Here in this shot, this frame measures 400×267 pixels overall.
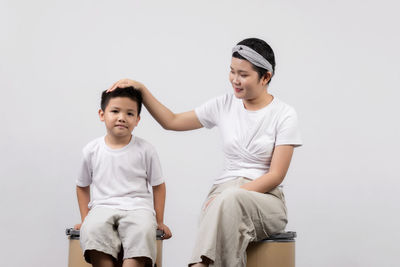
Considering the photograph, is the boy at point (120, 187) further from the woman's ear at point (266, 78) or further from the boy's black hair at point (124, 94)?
the woman's ear at point (266, 78)

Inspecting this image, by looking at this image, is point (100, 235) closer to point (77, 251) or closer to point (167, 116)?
point (77, 251)

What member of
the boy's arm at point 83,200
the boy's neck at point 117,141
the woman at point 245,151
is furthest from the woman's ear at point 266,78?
the boy's arm at point 83,200

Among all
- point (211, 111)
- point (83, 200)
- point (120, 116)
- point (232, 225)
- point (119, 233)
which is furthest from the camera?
point (211, 111)

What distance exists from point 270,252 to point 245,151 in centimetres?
41

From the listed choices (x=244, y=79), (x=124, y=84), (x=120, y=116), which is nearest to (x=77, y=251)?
(x=120, y=116)

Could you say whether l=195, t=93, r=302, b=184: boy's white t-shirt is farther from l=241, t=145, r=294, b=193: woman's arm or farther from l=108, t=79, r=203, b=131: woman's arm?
l=108, t=79, r=203, b=131: woman's arm

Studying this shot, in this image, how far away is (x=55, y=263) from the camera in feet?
12.9

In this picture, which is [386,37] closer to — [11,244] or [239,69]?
[239,69]

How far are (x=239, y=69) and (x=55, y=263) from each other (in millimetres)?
1707

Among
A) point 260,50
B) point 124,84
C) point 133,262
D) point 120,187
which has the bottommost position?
point 133,262

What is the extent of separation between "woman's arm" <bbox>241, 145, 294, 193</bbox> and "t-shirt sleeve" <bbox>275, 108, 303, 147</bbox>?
0.07 ft

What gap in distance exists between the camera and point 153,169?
285cm

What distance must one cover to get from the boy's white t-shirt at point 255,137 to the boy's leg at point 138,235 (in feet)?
1.21

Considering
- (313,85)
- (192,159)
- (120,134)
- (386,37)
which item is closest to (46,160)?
(192,159)
